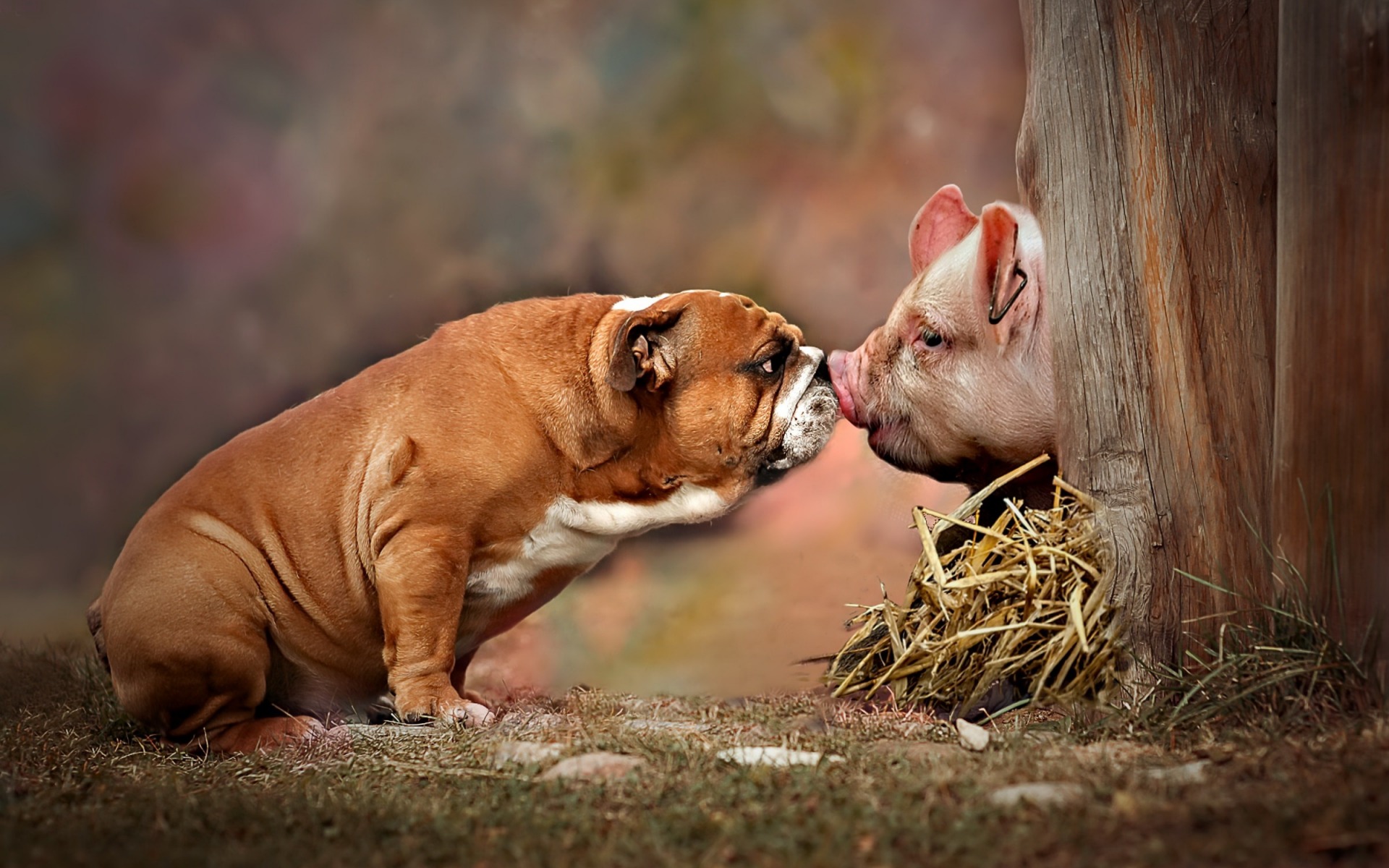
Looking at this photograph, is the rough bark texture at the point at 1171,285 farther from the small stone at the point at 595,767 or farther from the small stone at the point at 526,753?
the small stone at the point at 526,753

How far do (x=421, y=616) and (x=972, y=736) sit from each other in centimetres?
165

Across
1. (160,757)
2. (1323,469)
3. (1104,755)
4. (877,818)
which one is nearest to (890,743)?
(1104,755)

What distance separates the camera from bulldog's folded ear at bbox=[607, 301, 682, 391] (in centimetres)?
357

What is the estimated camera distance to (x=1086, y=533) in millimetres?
3225

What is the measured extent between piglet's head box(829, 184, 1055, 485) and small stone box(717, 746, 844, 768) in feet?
4.60

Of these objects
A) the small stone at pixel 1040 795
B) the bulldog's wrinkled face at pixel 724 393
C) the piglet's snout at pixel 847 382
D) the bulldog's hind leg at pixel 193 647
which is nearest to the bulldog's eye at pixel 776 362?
the bulldog's wrinkled face at pixel 724 393

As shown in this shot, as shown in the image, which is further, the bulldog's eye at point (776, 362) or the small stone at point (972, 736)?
the bulldog's eye at point (776, 362)

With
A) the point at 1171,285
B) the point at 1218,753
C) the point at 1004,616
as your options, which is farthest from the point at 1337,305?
the point at 1004,616

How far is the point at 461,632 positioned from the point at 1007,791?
2.11 m

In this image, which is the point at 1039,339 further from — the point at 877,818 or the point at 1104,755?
the point at 877,818

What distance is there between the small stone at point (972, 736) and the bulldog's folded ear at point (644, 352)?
1421 millimetres

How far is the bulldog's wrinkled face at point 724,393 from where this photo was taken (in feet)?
12.4

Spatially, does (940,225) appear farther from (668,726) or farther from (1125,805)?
(1125,805)

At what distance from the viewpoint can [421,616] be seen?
3.47 m
